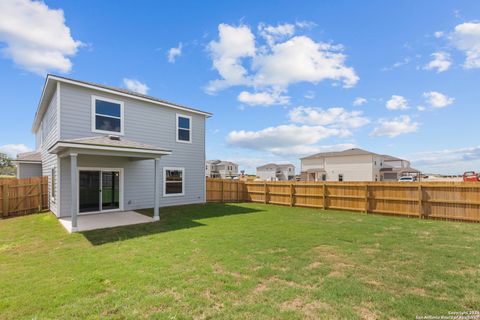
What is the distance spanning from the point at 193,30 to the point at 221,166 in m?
53.3

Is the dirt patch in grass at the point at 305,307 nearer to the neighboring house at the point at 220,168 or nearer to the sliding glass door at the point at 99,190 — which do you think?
the sliding glass door at the point at 99,190

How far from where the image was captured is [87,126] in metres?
9.98

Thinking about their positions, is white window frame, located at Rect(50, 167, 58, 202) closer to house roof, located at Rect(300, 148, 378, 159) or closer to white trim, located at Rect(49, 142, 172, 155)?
white trim, located at Rect(49, 142, 172, 155)

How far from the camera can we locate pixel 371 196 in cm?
1152

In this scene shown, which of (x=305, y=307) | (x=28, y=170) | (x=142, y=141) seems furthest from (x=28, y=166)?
(x=305, y=307)

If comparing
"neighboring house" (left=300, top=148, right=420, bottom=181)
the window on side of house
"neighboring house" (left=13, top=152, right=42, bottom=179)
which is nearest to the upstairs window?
the window on side of house

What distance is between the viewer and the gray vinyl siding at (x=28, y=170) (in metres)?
14.2

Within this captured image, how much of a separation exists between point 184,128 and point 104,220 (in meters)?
6.55

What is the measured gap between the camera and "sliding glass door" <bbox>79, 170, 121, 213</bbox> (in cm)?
1023

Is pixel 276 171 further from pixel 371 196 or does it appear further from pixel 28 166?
pixel 28 166

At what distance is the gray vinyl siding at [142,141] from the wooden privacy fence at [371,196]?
6.96ft

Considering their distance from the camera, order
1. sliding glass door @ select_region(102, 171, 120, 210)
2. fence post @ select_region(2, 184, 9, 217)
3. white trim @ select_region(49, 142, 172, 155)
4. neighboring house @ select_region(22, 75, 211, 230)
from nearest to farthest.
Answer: white trim @ select_region(49, 142, 172, 155) < neighboring house @ select_region(22, 75, 211, 230) < fence post @ select_region(2, 184, 9, 217) < sliding glass door @ select_region(102, 171, 120, 210)

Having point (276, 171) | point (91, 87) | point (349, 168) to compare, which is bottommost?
point (276, 171)

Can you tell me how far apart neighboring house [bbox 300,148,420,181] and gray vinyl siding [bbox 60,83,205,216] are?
34401 mm
